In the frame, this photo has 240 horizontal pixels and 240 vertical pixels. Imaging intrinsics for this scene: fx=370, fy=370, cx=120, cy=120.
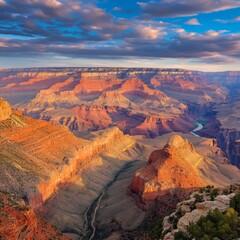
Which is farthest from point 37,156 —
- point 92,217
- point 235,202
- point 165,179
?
point 235,202

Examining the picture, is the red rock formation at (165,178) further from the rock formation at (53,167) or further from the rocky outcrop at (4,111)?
the rocky outcrop at (4,111)

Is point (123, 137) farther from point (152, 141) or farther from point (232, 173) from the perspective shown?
point (232, 173)

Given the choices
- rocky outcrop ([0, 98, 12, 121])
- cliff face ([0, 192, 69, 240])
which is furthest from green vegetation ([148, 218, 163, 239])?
rocky outcrop ([0, 98, 12, 121])

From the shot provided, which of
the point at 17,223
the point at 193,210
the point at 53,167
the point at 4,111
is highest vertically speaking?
the point at 193,210

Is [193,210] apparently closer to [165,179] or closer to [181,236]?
[181,236]

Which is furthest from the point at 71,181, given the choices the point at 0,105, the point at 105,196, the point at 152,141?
the point at 152,141
